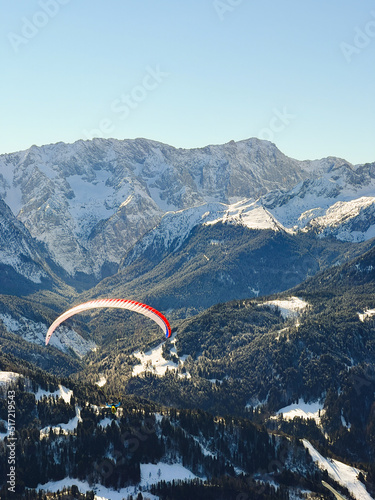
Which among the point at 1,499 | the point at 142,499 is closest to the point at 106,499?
the point at 142,499

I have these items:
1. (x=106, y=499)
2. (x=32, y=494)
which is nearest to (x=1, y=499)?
(x=32, y=494)

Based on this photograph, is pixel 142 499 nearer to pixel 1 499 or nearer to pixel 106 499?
pixel 106 499

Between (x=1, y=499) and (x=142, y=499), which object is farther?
(x=142, y=499)

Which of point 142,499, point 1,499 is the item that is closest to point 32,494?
point 1,499

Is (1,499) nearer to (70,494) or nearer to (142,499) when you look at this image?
(70,494)

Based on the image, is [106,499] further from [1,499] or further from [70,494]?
[1,499]
